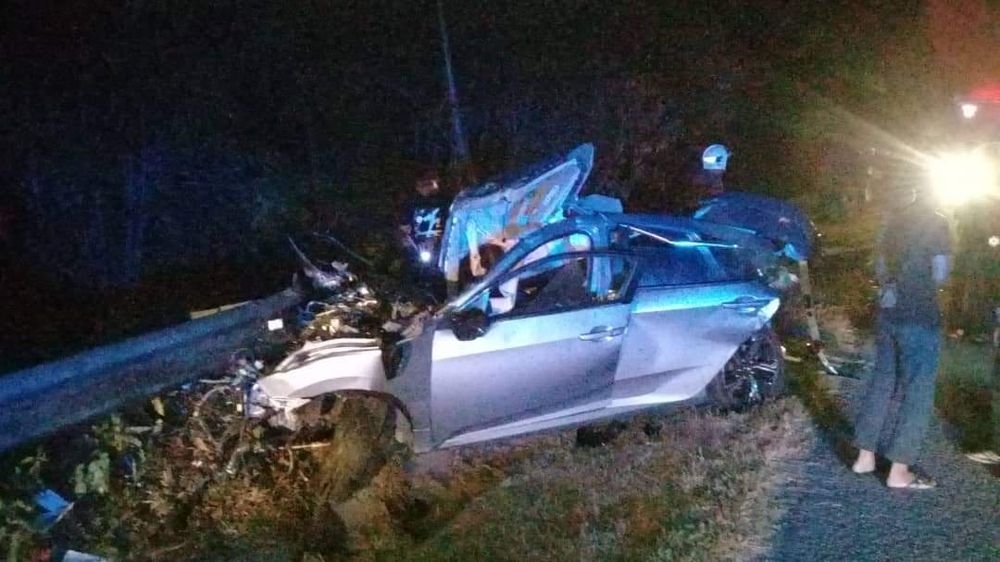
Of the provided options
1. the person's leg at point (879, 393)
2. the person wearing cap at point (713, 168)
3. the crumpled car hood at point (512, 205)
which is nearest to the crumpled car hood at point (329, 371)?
the crumpled car hood at point (512, 205)

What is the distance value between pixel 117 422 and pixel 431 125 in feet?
30.5

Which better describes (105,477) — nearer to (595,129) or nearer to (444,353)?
(444,353)

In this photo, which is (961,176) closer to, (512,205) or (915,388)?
(915,388)

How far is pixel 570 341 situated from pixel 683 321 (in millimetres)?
804

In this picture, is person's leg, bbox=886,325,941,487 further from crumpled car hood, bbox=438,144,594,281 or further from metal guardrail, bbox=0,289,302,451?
metal guardrail, bbox=0,289,302,451

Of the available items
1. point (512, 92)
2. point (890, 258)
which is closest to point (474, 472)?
Result: point (890, 258)

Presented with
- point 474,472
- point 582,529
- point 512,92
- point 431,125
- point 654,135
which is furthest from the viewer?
point 654,135

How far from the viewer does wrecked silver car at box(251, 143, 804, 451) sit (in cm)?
671

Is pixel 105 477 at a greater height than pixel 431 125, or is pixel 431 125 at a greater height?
pixel 431 125

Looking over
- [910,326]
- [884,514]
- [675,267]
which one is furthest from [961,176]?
[884,514]

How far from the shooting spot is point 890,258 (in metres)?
6.39

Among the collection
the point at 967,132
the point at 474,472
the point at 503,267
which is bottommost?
the point at 474,472

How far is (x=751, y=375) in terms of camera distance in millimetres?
7812

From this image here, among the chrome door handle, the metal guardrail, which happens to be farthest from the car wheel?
the metal guardrail
